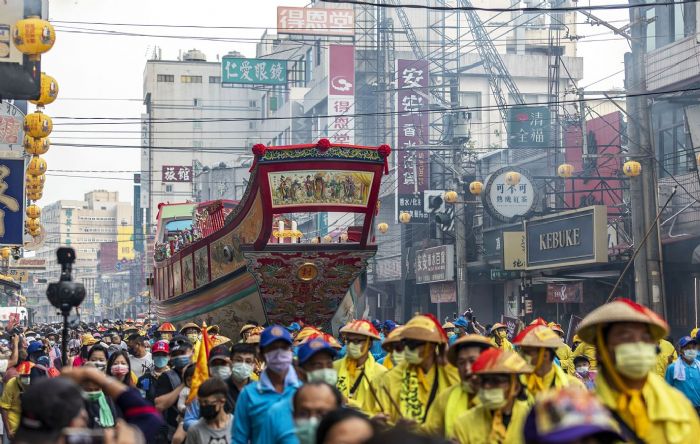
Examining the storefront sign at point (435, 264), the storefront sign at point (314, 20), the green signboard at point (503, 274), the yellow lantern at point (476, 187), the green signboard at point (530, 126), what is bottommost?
the green signboard at point (503, 274)

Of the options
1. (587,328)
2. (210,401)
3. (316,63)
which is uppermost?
(316,63)

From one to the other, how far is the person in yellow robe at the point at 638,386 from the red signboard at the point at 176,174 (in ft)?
238

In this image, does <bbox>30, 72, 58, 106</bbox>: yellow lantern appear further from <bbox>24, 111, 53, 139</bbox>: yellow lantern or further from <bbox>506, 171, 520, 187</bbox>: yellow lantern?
<bbox>506, 171, 520, 187</bbox>: yellow lantern

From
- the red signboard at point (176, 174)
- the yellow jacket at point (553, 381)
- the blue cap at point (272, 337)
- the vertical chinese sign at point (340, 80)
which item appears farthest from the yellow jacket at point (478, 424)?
the red signboard at point (176, 174)

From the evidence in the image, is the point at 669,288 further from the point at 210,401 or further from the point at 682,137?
the point at 210,401

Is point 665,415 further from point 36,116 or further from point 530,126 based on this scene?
point 530,126

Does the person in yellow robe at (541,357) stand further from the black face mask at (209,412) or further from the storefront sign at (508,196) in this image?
the storefront sign at (508,196)

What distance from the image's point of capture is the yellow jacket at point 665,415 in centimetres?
520

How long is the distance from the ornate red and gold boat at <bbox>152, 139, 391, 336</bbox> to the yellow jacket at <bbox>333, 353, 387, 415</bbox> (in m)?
12.4

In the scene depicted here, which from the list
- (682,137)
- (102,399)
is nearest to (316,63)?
(682,137)

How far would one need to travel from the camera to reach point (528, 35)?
71.2 m

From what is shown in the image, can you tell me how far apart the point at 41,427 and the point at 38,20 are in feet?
43.4

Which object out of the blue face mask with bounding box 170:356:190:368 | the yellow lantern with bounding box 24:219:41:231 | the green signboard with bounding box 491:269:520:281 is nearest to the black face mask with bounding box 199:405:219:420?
the blue face mask with bounding box 170:356:190:368

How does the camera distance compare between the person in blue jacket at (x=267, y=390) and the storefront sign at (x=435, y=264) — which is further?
the storefront sign at (x=435, y=264)
